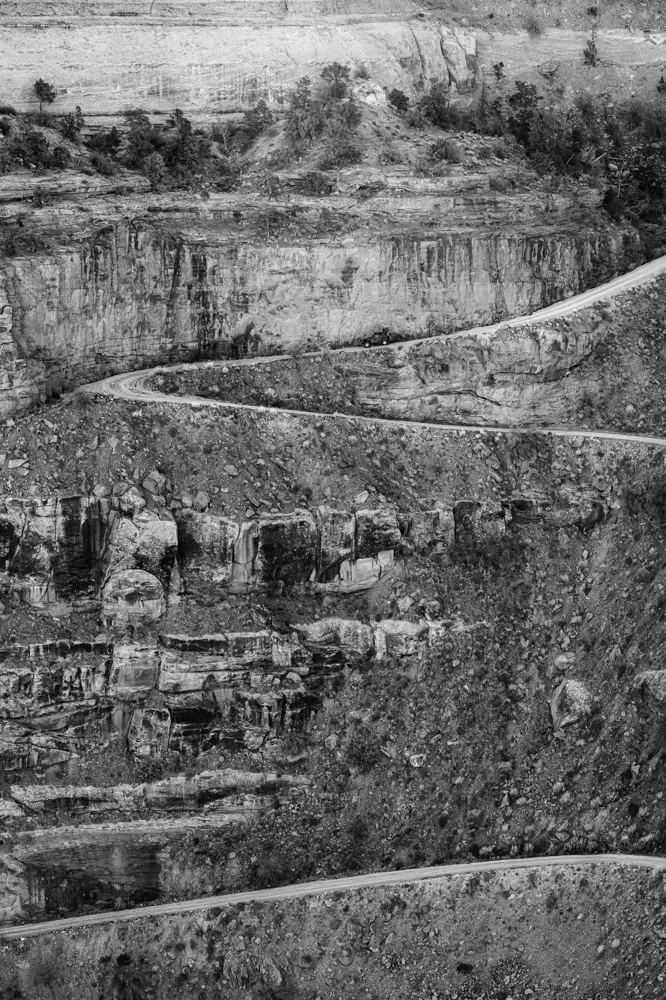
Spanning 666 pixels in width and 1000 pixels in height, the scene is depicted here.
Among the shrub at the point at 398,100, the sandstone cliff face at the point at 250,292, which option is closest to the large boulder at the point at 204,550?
the sandstone cliff face at the point at 250,292

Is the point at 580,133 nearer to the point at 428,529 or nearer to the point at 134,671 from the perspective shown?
the point at 428,529

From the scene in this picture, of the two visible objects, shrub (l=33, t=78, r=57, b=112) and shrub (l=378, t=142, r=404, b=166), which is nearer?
shrub (l=33, t=78, r=57, b=112)

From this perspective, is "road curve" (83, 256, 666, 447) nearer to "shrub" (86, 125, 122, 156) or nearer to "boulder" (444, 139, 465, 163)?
"boulder" (444, 139, 465, 163)

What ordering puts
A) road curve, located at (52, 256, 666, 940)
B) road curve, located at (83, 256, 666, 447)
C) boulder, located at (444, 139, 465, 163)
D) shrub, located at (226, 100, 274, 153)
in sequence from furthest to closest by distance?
boulder, located at (444, 139, 465, 163)
shrub, located at (226, 100, 274, 153)
road curve, located at (83, 256, 666, 447)
road curve, located at (52, 256, 666, 940)

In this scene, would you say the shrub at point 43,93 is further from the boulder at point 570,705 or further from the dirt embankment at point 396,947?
the dirt embankment at point 396,947

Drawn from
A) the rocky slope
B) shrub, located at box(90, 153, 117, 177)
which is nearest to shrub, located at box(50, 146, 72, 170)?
the rocky slope

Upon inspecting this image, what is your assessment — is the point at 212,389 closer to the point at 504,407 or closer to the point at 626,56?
the point at 504,407
